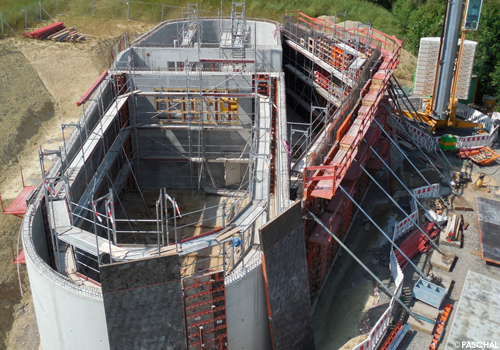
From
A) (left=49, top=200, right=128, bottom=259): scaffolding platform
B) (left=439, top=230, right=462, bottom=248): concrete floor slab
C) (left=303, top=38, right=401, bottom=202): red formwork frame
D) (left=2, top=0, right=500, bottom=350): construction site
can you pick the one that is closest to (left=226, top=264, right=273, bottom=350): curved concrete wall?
Answer: (left=2, top=0, right=500, bottom=350): construction site

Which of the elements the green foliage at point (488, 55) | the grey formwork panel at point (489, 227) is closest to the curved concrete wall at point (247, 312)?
the grey formwork panel at point (489, 227)

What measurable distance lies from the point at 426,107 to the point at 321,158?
16.2 m

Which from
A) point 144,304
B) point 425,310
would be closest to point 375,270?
point 425,310

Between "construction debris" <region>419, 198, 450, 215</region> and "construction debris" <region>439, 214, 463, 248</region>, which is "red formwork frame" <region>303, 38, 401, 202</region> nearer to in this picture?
"construction debris" <region>419, 198, 450, 215</region>

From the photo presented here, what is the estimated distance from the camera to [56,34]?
40.9m

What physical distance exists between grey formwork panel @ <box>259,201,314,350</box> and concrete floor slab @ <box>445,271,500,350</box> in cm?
493

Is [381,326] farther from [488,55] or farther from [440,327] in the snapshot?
[488,55]

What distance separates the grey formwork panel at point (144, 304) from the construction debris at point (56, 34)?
34.0 m

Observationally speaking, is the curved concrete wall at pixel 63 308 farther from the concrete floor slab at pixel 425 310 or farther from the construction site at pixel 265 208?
the concrete floor slab at pixel 425 310

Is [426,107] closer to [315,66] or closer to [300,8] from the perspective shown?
[315,66]

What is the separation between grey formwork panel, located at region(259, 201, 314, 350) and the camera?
1356cm

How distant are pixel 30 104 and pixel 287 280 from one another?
27.0 m

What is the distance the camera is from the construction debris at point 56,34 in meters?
40.2

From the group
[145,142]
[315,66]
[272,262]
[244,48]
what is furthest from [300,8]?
[272,262]
